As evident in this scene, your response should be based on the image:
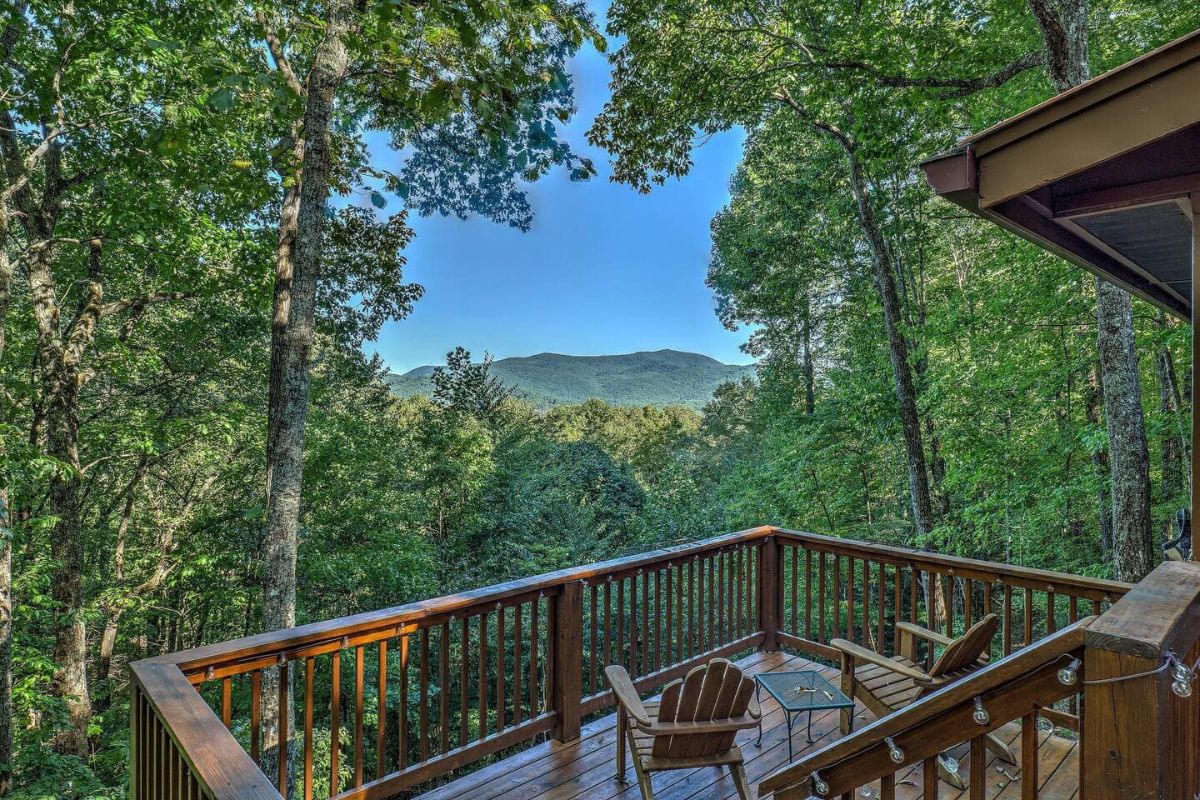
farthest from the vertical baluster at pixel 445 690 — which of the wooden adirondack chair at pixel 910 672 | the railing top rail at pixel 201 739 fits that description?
the wooden adirondack chair at pixel 910 672

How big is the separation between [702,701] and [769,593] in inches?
83.8

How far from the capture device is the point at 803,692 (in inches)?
118

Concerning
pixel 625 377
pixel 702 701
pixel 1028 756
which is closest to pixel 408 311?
pixel 702 701

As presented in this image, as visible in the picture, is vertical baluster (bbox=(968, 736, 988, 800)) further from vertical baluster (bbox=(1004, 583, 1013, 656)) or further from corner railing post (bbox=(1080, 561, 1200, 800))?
vertical baluster (bbox=(1004, 583, 1013, 656))

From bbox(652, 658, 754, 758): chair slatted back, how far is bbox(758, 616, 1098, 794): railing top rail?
905 millimetres

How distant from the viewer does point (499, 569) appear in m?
10.8

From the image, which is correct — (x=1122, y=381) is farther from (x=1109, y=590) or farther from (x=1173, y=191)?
(x=1173, y=191)

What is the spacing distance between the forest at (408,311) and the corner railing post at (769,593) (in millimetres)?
2821

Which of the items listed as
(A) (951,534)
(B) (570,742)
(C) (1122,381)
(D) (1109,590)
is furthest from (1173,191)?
(A) (951,534)

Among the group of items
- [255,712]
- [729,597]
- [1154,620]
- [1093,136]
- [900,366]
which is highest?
[1093,136]

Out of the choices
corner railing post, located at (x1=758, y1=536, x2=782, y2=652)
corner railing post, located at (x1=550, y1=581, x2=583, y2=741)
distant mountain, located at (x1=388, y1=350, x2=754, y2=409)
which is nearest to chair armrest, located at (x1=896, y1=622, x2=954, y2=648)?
corner railing post, located at (x1=758, y1=536, x2=782, y2=652)

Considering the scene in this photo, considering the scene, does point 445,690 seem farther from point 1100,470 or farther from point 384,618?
point 1100,470

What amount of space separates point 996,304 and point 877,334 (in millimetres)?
2777

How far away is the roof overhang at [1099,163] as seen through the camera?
4.82 ft
